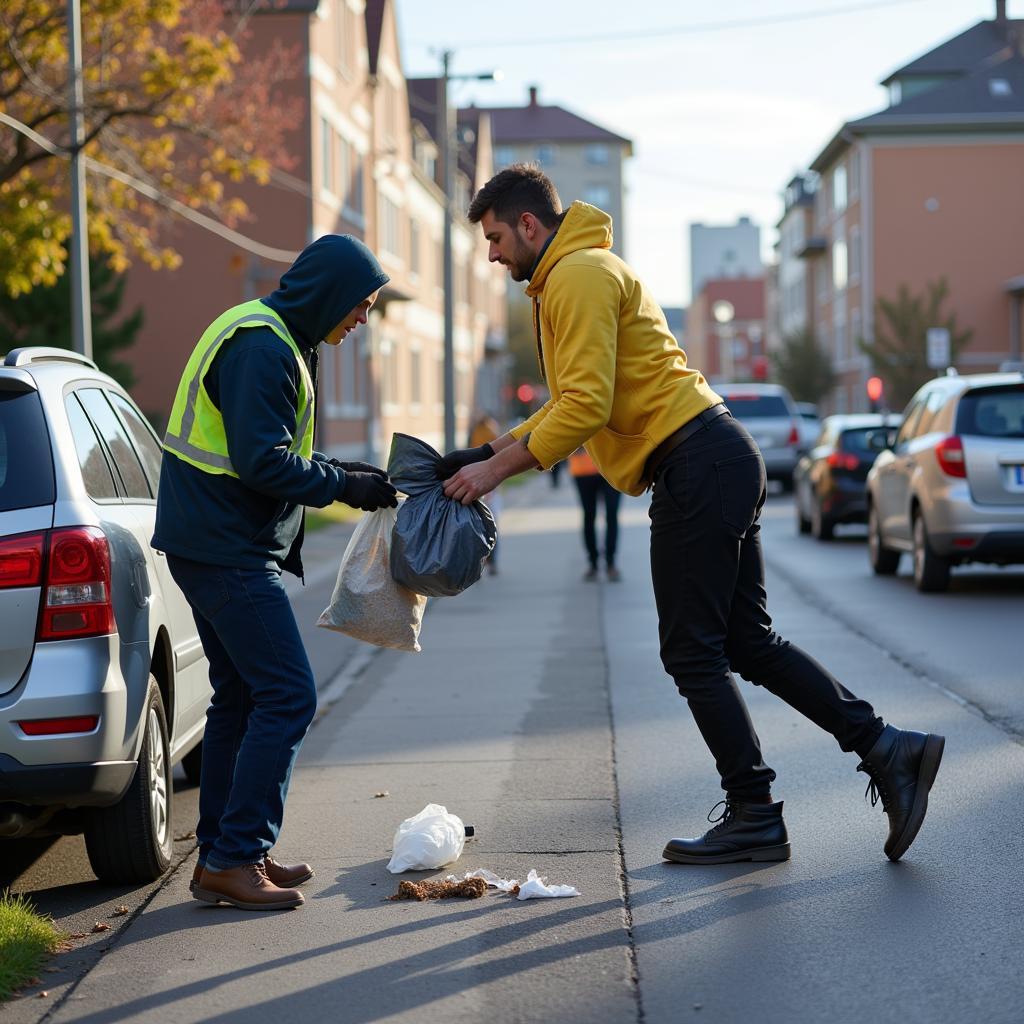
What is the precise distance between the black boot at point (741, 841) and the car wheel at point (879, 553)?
35.6 ft

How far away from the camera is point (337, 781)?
705 cm

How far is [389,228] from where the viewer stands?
44375 mm

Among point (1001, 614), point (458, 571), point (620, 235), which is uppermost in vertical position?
point (620, 235)

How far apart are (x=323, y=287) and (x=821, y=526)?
16731 mm

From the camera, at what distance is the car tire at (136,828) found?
5.23 meters

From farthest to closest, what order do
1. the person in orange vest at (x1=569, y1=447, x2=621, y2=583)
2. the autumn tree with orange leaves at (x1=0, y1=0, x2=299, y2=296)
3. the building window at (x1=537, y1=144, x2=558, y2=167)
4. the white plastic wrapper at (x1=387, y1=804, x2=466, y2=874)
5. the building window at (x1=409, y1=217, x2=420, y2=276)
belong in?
the building window at (x1=537, y1=144, x2=558, y2=167)
the building window at (x1=409, y1=217, x2=420, y2=276)
the autumn tree with orange leaves at (x1=0, y1=0, x2=299, y2=296)
the person in orange vest at (x1=569, y1=447, x2=621, y2=583)
the white plastic wrapper at (x1=387, y1=804, x2=466, y2=874)

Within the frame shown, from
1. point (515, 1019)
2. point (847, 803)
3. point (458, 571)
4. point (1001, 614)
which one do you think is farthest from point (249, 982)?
point (1001, 614)

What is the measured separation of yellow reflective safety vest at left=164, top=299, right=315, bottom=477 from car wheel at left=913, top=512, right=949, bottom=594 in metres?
9.73

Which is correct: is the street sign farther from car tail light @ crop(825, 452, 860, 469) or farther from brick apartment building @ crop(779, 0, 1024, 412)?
brick apartment building @ crop(779, 0, 1024, 412)

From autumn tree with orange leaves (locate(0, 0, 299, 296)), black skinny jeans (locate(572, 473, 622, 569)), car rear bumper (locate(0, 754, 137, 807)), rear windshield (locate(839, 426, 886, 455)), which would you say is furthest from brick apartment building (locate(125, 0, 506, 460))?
car rear bumper (locate(0, 754, 137, 807))

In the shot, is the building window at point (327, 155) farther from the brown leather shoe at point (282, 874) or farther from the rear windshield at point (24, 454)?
the brown leather shoe at point (282, 874)

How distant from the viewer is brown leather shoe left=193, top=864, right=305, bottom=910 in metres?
4.96

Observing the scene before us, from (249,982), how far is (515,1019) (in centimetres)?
73

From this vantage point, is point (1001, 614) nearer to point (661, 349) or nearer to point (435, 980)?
point (661, 349)
